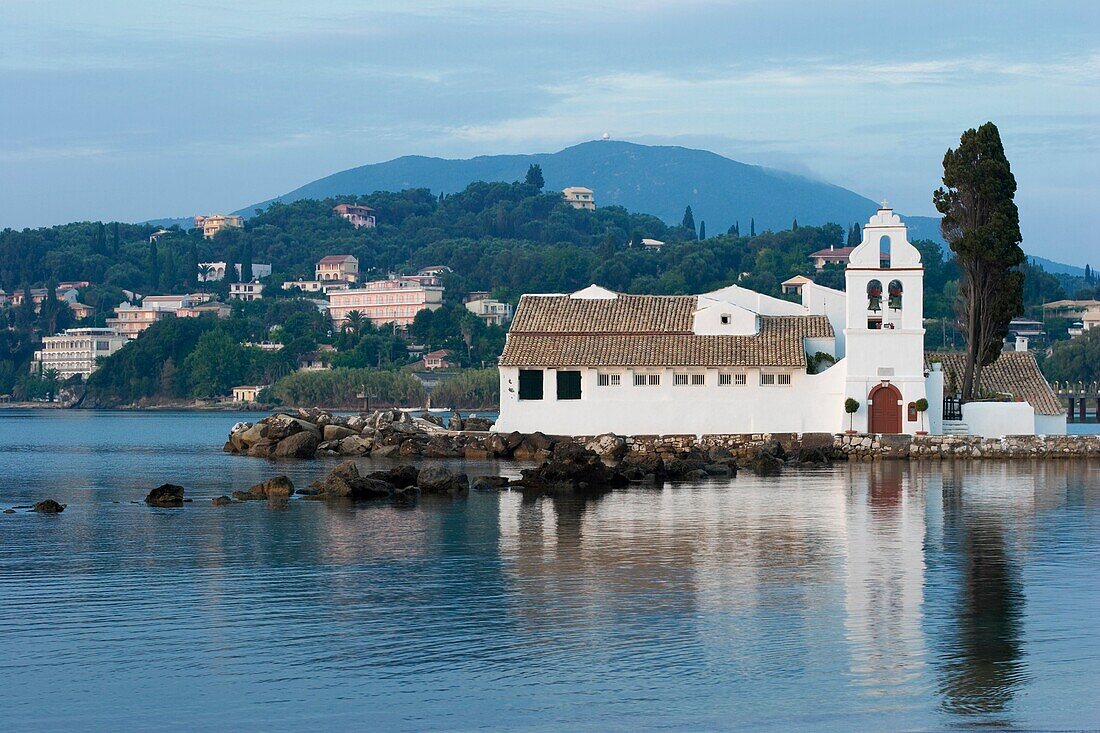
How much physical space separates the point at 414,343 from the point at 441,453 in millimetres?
112816

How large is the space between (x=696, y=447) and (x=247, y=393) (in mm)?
109109

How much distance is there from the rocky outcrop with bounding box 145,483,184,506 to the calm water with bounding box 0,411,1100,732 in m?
1.66

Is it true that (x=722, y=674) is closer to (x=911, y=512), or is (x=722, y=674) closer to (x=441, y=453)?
(x=911, y=512)

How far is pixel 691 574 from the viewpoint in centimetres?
2223

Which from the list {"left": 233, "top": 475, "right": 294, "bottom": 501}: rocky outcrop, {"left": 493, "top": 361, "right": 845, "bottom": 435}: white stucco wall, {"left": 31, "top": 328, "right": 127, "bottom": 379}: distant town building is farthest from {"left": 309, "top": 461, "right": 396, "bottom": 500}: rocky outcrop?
{"left": 31, "top": 328, "right": 127, "bottom": 379}: distant town building

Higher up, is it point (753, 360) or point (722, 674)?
point (753, 360)

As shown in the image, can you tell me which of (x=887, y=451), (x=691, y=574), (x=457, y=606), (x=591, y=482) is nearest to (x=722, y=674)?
(x=457, y=606)

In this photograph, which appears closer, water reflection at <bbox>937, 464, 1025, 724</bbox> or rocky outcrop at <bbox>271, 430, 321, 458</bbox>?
water reflection at <bbox>937, 464, 1025, 724</bbox>

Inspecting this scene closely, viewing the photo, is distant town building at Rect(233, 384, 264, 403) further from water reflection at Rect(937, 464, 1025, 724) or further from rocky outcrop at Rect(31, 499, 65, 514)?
water reflection at Rect(937, 464, 1025, 724)

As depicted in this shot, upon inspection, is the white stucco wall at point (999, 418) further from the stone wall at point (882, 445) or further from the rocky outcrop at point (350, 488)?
the rocky outcrop at point (350, 488)

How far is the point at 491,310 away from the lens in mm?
178375

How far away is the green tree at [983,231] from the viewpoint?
51.5 meters

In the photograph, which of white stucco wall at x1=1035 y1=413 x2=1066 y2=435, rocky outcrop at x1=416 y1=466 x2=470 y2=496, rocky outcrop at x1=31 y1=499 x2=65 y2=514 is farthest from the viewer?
white stucco wall at x1=1035 y1=413 x2=1066 y2=435

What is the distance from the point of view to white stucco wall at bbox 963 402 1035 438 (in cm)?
5119
